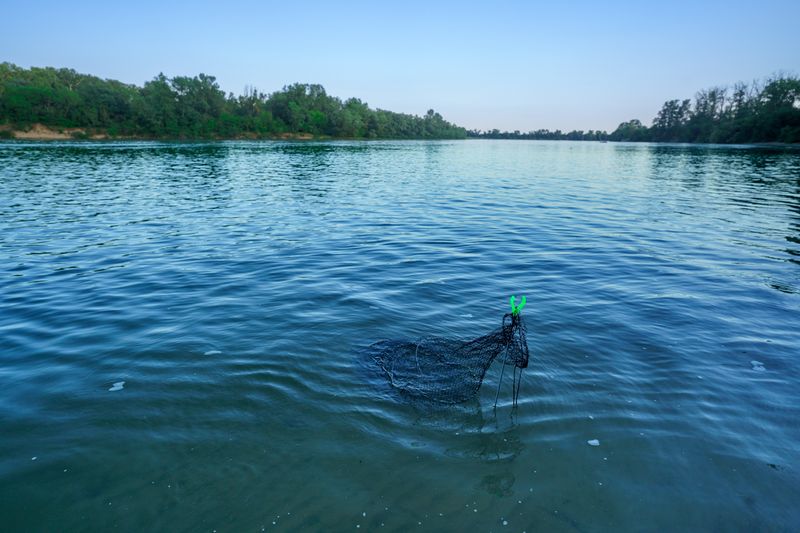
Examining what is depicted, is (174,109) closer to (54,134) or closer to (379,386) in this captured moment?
(54,134)

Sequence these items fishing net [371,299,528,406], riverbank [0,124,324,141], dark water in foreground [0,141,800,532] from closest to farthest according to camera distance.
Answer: dark water in foreground [0,141,800,532] → fishing net [371,299,528,406] → riverbank [0,124,324,141]

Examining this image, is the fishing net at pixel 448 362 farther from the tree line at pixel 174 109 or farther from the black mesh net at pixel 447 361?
the tree line at pixel 174 109

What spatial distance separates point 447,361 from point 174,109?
149036 mm

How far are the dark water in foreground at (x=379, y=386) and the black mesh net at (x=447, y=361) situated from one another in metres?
0.31

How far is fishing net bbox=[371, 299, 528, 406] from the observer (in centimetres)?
616

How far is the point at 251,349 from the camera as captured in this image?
7.96 metres

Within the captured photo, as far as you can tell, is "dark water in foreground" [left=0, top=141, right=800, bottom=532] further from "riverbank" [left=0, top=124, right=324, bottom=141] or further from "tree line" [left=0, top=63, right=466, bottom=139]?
"tree line" [left=0, top=63, right=466, bottom=139]

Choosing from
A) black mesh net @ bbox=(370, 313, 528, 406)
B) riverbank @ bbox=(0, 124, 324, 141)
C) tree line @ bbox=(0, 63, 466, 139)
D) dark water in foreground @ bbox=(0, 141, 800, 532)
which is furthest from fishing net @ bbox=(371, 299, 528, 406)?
tree line @ bbox=(0, 63, 466, 139)

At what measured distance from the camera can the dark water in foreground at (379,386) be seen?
4578 mm

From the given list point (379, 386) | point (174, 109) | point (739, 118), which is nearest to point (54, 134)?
point (174, 109)

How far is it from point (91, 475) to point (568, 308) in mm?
9227

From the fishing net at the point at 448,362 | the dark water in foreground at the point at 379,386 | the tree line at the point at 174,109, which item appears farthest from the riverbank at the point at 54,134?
the fishing net at the point at 448,362

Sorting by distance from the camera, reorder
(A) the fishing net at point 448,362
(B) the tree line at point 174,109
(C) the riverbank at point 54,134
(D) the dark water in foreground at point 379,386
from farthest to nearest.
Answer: (B) the tree line at point 174,109
(C) the riverbank at point 54,134
(A) the fishing net at point 448,362
(D) the dark water in foreground at point 379,386

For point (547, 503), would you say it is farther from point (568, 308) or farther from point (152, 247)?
point (152, 247)
